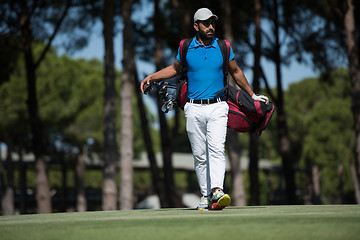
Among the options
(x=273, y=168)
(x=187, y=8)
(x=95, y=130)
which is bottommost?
(x=273, y=168)

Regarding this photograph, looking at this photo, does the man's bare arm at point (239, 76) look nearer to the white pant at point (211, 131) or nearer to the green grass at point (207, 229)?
the white pant at point (211, 131)

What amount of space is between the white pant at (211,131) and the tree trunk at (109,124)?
8611 mm

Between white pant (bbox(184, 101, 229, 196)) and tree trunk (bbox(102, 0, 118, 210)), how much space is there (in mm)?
8611

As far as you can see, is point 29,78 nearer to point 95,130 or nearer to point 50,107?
point 50,107

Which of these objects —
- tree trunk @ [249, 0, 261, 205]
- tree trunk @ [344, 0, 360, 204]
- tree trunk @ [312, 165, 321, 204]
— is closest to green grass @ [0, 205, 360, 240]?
tree trunk @ [344, 0, 360, 204]

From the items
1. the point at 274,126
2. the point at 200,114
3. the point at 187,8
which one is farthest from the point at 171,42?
the point at 274,126

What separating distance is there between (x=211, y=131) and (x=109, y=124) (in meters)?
8.86

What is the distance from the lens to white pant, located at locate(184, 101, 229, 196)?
229 inches

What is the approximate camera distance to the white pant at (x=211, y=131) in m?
5.82

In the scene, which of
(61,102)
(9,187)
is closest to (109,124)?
(61,102)

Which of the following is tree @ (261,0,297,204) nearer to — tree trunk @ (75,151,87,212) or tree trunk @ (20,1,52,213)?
tree trunk @ (20,1,52,213)

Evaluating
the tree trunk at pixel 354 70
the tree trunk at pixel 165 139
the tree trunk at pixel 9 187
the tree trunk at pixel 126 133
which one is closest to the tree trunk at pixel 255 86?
the tree trunk at pixel 354 70

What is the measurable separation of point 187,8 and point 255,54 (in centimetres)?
309

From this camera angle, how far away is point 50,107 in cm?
2970
